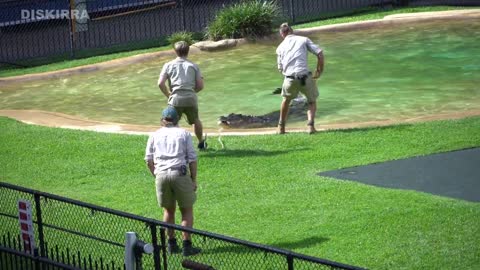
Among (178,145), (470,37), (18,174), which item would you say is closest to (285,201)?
(178,145)

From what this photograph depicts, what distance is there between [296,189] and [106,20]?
60.5 feet

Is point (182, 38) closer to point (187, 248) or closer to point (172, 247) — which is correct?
point (172, 247)


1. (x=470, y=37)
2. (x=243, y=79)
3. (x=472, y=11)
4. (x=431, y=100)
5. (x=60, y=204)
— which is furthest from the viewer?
(x=472, y=11)

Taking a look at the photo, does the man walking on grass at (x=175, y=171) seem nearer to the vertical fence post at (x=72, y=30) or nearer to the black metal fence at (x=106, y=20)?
the vertical fence post at (x=72, y=30)

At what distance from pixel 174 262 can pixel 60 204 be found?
3.29 metres

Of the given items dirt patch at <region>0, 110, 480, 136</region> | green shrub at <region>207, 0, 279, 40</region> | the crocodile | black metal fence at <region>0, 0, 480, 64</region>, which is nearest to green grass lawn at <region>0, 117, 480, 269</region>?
dirt patch at <region>0, 110, 480, 136</region>

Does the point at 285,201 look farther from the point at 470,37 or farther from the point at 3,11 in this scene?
the point at 3,11

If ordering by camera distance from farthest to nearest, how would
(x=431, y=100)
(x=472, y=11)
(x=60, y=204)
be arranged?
(x=472, y=11)
(x=431, y=100)
(x=60, y=204)

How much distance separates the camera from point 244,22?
28750 millimetres

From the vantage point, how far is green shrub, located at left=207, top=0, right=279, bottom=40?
28625mm

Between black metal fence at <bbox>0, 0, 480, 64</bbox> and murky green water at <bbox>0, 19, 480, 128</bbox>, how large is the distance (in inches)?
117

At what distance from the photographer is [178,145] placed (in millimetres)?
13266

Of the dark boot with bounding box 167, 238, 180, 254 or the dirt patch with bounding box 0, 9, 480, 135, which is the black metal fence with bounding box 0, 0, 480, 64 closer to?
the dirt patch with bounding box 0, 9, 480, 135

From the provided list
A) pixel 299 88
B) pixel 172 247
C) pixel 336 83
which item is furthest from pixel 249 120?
pixel 172 247
